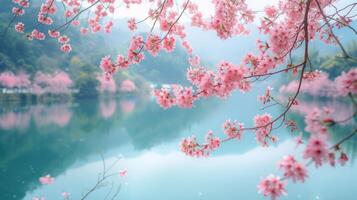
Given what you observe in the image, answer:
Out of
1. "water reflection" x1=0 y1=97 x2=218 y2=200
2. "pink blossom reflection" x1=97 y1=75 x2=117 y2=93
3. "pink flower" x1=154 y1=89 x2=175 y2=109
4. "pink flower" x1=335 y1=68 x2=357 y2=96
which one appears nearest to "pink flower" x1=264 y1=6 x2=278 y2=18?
"pink flower" x1=154 y1=89 x2=175 y2=109

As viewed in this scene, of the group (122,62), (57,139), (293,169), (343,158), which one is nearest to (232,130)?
(122,62)

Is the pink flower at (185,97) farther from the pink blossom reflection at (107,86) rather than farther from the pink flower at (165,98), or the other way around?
the pink blossom reflection at (107,86)

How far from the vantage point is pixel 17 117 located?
55.6ft

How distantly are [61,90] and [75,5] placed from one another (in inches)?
1011

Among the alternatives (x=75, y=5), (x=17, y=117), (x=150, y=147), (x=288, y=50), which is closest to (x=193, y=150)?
(x=288, y=50)

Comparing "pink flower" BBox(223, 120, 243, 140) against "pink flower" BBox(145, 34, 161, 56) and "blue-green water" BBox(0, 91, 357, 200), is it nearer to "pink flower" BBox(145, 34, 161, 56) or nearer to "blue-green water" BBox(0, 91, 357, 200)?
"pink flower" BBox(145, 34, 161, 56)

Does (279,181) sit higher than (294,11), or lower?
lower

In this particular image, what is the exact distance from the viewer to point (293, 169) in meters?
1.18

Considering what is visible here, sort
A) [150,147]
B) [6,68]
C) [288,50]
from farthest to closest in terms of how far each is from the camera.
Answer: [6,68]
[150,147]
[288,50]

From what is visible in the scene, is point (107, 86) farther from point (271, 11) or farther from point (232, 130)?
point (232, 130)

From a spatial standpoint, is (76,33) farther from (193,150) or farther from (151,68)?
(193,150)

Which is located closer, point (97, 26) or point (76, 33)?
point (97, 26)

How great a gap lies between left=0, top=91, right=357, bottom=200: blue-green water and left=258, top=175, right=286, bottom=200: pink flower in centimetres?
476

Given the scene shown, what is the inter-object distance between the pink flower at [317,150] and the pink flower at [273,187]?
165 mm
